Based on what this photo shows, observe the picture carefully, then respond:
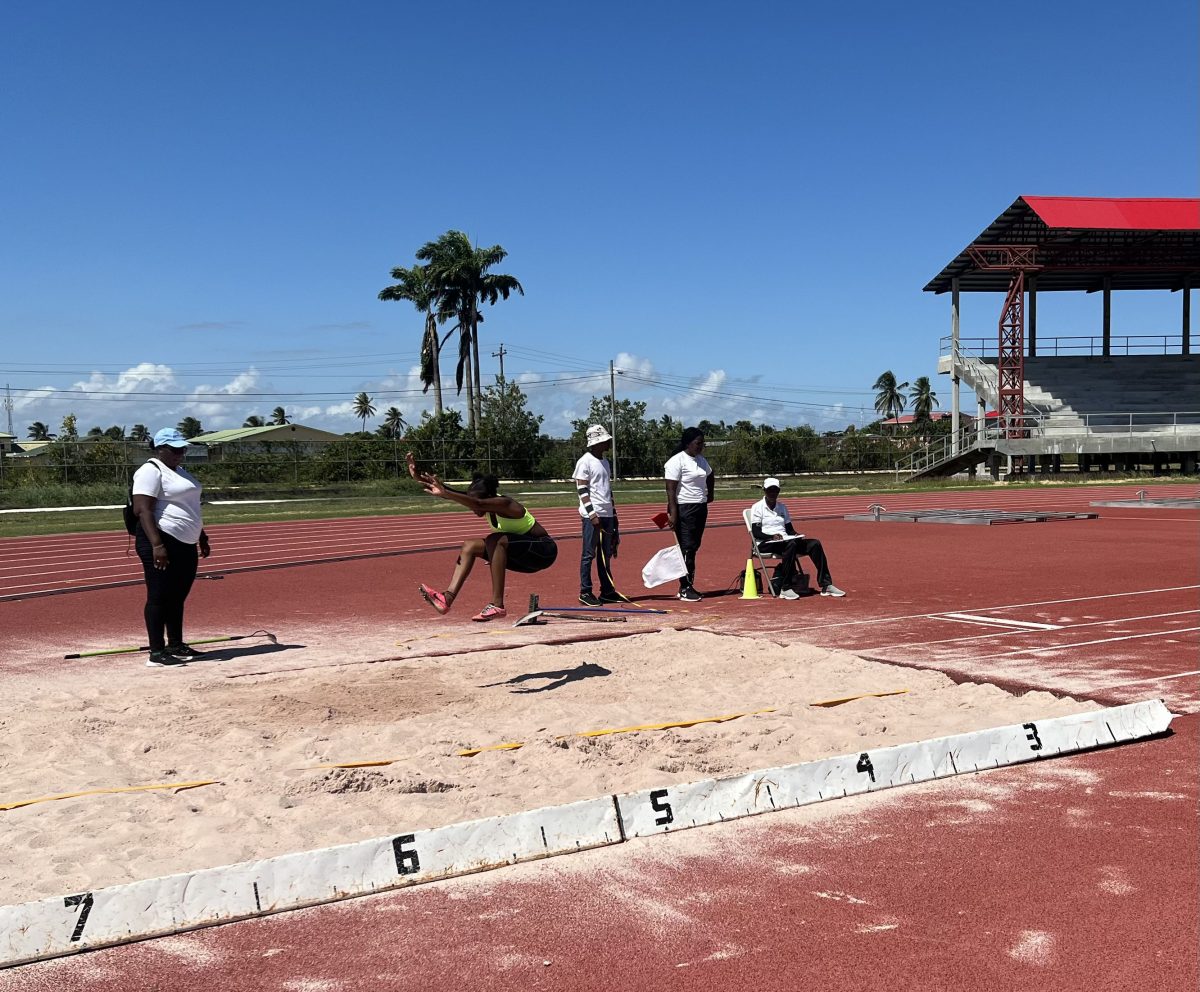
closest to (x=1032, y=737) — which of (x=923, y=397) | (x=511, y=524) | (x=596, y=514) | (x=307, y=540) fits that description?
(x=511, y=524)

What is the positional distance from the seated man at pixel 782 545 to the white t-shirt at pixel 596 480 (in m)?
1.57

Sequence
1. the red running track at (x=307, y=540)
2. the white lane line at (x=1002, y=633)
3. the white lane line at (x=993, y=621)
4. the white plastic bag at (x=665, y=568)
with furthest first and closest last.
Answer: the red running track at (x=307, y=540)
the white plastic bag at (x=665, y=568)
the white lane line at (x=993, y=621)
the white lane line at (x=1002, y=633)

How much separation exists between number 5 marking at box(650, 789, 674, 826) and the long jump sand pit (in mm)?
406

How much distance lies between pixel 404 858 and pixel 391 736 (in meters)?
1.72

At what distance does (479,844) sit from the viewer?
4.05 m

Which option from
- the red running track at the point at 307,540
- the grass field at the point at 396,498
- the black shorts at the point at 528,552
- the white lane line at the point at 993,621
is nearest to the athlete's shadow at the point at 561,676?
the black shorts at the point at 528,552

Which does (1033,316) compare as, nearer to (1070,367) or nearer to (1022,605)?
(1070,367)

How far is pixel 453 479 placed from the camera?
4759 cm

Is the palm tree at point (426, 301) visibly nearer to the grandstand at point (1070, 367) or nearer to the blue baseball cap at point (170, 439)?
the grandstand at point (1070, 367)

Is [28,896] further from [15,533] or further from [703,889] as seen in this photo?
[15,533]

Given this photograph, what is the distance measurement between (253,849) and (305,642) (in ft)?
16.6

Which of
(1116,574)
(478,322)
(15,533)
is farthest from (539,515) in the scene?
(478,322)

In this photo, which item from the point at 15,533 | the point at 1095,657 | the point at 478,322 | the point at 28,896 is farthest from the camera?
the point at 478,322

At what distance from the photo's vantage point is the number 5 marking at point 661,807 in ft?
14.3
